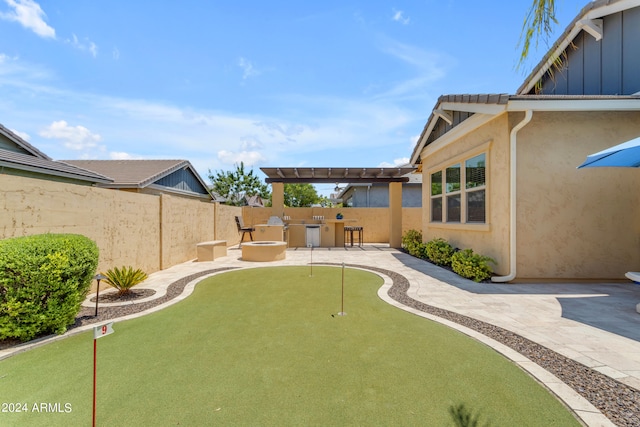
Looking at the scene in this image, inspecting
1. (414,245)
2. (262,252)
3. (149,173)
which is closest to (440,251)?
(414,245)

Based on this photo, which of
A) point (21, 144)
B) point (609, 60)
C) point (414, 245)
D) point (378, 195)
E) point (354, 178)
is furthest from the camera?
point (378, 195)

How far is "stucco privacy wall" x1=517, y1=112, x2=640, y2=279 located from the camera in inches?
268

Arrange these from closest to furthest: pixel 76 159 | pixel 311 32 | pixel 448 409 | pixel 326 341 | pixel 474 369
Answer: pixel 448 409 → pixel 474 369 → pixel 326 341 → pixel 311 32 → pixel 76 159

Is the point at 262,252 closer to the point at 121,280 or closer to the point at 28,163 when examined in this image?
the point at 121,280

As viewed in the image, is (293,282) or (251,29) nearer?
(293,282)

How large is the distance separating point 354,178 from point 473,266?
8.83m

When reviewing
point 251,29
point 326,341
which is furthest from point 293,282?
point 251,29

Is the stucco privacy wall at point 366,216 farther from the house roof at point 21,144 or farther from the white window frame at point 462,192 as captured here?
the house roof at point 21,144

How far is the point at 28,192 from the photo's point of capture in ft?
15.4

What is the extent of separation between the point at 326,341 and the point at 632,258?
8334mm

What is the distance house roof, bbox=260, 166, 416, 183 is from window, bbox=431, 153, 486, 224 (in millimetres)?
3688

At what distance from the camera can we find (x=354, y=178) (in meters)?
15.2

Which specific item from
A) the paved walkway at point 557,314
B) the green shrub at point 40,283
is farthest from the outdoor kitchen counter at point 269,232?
the green shrub at point 40,283

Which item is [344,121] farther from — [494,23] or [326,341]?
[326,341]
